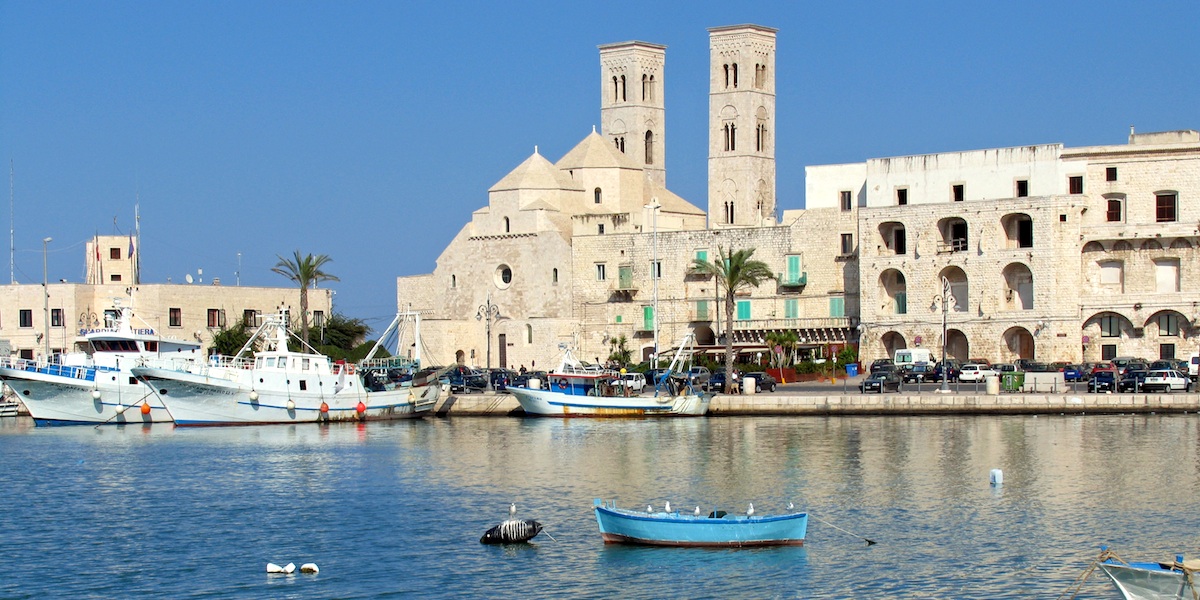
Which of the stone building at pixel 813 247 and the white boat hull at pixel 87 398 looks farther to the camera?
the stone building at pixel 813 247

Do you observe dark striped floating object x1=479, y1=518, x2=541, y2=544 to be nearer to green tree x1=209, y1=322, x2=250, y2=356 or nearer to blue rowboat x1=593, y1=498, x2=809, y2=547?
blue rowboat x1=593, y1=498, x2=809, y2=547

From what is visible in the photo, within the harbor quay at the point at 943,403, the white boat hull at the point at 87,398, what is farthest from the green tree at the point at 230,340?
the harbor quay at the point at 943,403

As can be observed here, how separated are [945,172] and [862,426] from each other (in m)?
20.9

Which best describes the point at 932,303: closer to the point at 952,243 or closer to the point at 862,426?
the point at 952,243

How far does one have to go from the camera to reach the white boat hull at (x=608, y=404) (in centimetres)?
5603

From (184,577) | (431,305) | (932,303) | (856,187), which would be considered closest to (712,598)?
(184,577)

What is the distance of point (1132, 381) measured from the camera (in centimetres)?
5500

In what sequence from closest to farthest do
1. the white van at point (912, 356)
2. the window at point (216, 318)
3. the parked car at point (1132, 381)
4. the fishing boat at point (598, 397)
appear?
1. the parked car at point (1132, 381)
2. the fishing boat at point (598, 397)
3. the white van at point (912, 356)
4. the window at point (216, 318)

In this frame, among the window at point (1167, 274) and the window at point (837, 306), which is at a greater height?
the window at point (1167, 274)

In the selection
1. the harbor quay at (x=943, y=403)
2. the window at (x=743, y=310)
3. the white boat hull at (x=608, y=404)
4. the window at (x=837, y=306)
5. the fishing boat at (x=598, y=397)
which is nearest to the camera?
the harbor quay at (x=943, y=403)

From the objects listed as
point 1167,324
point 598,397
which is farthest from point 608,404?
point 1167,324

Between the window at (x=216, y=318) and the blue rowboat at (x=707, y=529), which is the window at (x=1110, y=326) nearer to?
the window at (x=216, y=318)

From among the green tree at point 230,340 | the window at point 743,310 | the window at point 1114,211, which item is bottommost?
the green tree at point 230,340

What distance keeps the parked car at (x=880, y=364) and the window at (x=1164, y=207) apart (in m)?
11.8
